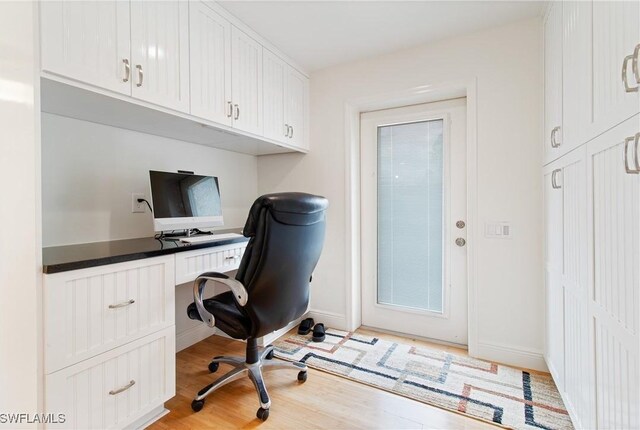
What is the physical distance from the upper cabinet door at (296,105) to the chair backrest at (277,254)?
4.03ft

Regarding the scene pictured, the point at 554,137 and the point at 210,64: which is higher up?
the point at 210,64

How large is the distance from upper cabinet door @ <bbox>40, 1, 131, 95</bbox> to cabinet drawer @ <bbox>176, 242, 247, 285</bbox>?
880mm

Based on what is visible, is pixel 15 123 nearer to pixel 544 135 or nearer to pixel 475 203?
pixel 475 203

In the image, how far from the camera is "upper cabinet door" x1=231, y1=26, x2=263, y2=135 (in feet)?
6.69

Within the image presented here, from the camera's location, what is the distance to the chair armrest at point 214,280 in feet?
4.83

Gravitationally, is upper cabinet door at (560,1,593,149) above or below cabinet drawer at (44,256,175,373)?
above

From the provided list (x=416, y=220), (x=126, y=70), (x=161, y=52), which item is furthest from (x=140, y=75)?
(x=416, y=220)

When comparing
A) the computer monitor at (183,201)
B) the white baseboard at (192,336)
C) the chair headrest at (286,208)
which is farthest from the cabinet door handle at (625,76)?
the white baseboard at (192,336)

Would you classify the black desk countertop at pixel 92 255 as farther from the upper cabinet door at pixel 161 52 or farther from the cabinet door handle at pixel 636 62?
the cabinet door handle at pixel 636 62

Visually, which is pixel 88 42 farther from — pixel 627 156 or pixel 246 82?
pixel 627 156

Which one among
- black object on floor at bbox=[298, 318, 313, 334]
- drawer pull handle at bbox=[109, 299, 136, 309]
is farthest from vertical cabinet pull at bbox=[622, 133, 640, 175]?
black object on floor at bbox=[298, 318, 313, 334]

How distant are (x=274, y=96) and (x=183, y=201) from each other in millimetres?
1095

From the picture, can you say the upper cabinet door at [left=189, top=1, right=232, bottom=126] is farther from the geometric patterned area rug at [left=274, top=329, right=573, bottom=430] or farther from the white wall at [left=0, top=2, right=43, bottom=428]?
the geometric patterned area rug at [left=274, top=329, right=573, bottom=430]

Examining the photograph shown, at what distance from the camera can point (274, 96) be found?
2.41 metres
